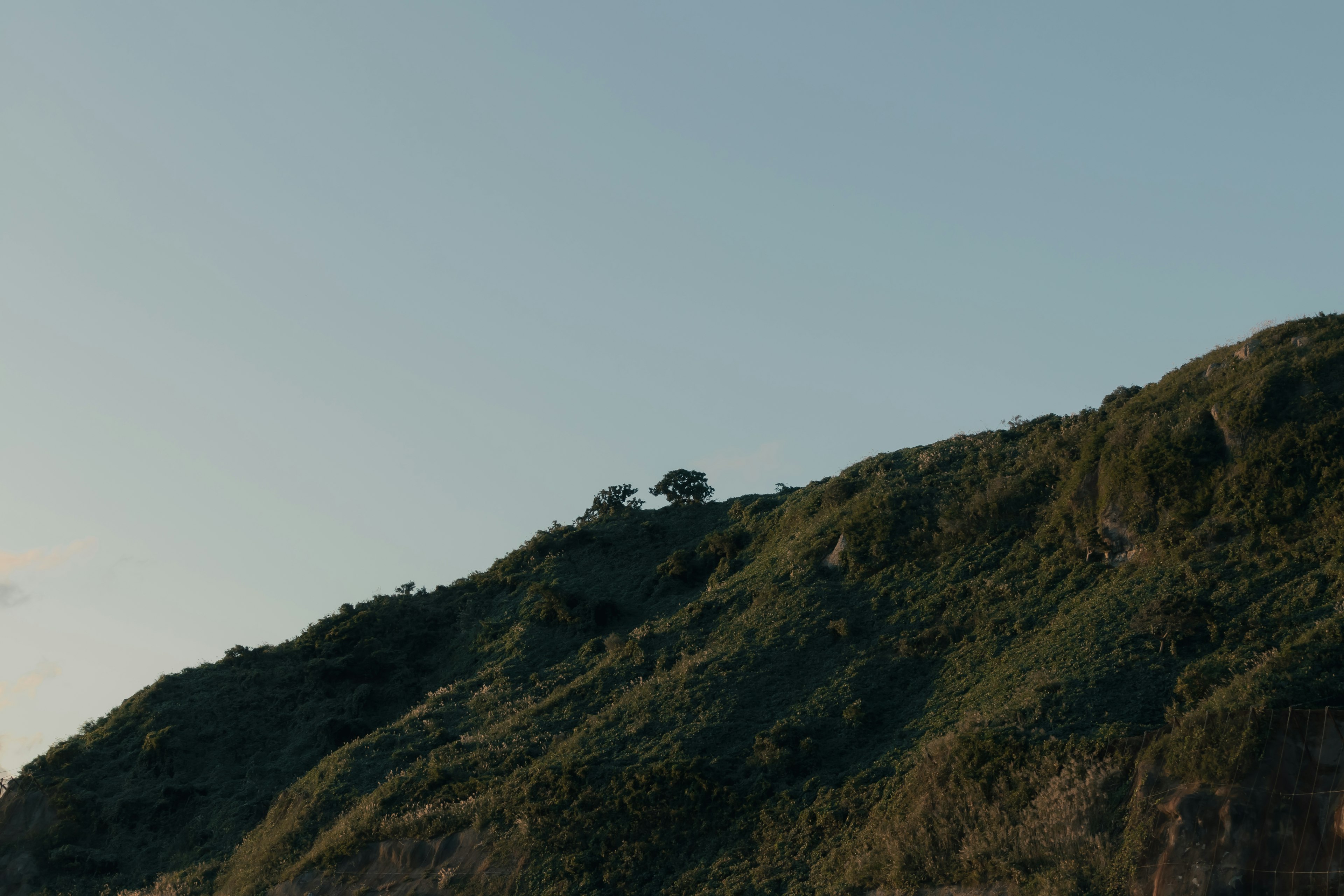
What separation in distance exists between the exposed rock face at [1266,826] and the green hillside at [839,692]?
0.60 m

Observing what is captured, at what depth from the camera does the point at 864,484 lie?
151 ft

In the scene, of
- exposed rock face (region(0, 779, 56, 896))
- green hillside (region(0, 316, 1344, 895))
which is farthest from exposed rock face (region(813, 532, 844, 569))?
exposed rock face (region(0, 779, 56, 896))

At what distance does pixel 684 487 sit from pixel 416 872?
35.8 meters

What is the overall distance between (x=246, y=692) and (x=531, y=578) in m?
14.3

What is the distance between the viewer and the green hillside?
78.4 feet

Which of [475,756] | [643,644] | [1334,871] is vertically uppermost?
[643,644]

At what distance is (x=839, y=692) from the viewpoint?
1268 inches

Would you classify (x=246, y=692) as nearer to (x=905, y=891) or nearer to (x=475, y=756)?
(x=475, y=756)

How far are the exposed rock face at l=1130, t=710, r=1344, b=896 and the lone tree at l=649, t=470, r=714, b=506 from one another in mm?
42752

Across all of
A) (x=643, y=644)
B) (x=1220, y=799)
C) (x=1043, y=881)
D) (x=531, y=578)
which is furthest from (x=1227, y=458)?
(x=531, y=578)

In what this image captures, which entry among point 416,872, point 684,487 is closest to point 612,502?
point 684,487

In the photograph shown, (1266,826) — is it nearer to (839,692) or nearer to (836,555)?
(839,692)

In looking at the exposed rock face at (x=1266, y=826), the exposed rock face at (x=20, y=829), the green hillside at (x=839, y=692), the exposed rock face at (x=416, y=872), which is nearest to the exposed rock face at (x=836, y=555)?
the green hillside at (x=839, y=692)

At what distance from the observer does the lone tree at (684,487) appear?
62.7 m
